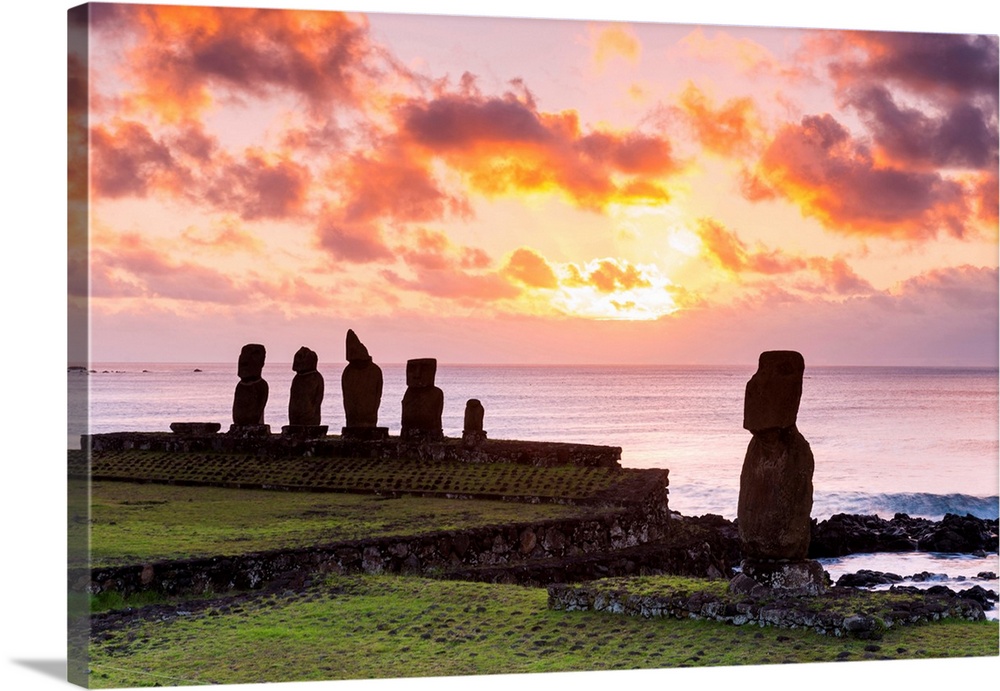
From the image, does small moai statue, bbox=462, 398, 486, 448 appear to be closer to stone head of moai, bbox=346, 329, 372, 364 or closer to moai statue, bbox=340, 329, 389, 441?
moai statue, bbox=340, 329, 389, 441

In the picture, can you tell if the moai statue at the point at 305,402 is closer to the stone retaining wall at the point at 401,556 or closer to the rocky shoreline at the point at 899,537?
the rocky shoreline at the point at 899,537

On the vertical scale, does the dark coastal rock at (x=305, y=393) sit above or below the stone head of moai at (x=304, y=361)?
below

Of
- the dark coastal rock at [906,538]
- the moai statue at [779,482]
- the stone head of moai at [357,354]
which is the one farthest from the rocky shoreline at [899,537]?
the moai statue at [779,482]

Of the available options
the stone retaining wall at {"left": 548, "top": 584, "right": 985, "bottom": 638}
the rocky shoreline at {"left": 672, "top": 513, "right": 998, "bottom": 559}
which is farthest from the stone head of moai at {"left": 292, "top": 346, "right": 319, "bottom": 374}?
A: the stone retaining wall at {"left": 548, "top": 584, "right": 985, "bottom": 638}

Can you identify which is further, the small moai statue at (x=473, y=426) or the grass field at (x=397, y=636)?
the small moai statue at (x=473, y=426)

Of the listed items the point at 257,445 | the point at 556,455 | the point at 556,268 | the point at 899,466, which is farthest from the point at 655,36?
the point at 899,466

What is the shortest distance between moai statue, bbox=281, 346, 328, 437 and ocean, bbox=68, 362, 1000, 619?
6617 mm

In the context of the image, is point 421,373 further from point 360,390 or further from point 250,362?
point 250,362

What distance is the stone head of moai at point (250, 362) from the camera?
30234mm

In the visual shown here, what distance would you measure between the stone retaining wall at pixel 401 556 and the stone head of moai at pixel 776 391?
5.85 meters

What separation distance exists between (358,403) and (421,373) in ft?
4.94

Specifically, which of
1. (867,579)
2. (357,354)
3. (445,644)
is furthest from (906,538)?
(445,644)

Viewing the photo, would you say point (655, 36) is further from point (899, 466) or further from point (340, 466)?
point (899, 466)

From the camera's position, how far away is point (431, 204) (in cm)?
5538
